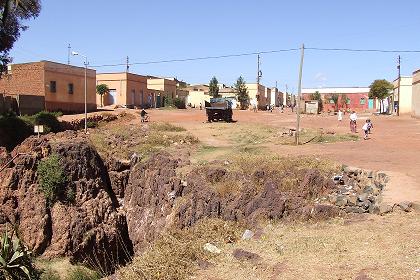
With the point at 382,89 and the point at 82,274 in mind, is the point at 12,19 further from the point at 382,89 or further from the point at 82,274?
the point at 382,89

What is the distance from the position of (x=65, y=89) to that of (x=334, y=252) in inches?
1332

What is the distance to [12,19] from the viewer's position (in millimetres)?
23094

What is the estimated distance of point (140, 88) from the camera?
5191 cm

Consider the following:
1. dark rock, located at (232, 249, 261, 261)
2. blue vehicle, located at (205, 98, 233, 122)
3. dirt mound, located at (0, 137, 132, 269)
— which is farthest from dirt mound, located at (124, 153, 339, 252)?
blue vehicle, located at (205, 98, 233, 122)

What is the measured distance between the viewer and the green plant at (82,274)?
44.6 ft

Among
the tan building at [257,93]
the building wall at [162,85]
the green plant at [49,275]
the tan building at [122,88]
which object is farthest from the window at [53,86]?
the tan building at [257,93]

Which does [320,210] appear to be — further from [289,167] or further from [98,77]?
[98,77]

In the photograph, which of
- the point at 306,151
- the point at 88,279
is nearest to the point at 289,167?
the point at 306,151

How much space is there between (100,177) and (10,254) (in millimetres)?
6885

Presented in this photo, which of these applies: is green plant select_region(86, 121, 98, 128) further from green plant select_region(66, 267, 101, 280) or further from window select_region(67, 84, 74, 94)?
green plant select_region(66, 267, 101, 280)

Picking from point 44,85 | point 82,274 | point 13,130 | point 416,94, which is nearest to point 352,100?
point 416,94

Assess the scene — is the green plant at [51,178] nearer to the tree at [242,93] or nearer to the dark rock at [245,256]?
the dark rock at [245,256]

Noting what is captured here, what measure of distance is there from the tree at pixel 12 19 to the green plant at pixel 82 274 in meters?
13.4

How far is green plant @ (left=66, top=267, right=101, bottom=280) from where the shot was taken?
1360 centimetres
